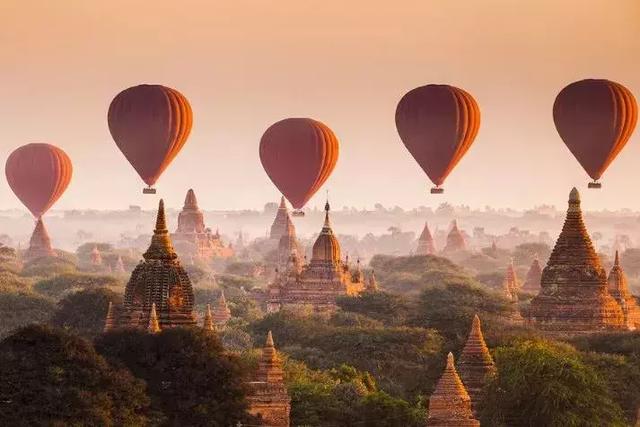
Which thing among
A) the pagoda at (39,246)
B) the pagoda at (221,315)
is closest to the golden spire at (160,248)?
the pagoda at (221,315)

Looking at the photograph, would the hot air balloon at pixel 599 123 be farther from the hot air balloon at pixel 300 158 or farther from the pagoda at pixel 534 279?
the pagoda at pixel 534 279

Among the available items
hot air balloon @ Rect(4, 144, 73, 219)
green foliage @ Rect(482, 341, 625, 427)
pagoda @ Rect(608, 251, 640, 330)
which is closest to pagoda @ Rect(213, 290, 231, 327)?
pagoda @ Rect(608, 251, 640, 330)

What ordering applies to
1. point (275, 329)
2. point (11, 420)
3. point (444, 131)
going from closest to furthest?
point (11, 420), point (275, 329), point (444, 131)

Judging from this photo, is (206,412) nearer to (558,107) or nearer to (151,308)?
(151,308)

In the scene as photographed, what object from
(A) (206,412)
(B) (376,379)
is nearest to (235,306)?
(B) (376,379)

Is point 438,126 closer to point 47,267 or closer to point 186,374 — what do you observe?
point 186,374

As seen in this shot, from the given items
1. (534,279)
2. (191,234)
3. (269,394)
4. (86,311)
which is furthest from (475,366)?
(191,234)

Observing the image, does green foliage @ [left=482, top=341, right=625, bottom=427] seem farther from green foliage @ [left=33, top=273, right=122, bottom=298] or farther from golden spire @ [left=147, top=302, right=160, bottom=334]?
green foliage @ [left=33, top=273, right=122, bottom=298]
